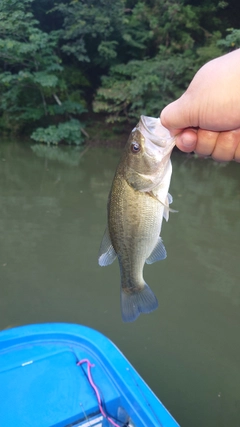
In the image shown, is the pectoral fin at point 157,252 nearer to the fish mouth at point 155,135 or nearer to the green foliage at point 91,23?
the fish mouth at point 155,135

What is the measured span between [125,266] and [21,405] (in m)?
1.12

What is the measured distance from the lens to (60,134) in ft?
42.8

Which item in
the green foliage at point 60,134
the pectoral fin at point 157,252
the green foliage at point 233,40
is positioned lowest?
the green foliage at point 60,134

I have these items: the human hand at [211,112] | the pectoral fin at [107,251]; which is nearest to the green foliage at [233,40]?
the human hand at [211,112]

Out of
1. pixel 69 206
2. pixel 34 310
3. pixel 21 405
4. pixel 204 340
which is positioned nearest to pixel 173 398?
pixel 204 340

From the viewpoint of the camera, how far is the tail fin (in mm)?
1730

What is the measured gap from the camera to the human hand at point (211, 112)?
1.35 meters

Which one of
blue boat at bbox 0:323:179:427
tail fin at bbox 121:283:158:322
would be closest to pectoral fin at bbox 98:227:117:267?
tail fin at bbox 121:283:158:322

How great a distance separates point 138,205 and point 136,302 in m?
0.49

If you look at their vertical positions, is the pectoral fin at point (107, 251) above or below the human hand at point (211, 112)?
below

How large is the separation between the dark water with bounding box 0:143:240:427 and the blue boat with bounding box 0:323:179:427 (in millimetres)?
761

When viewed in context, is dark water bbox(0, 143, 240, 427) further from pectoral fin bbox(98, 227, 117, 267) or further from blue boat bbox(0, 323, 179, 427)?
pectoral fin bbox(98, 227, 117, 267)

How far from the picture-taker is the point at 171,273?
449 centimetres

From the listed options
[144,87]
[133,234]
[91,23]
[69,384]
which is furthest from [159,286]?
[91,23]
